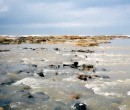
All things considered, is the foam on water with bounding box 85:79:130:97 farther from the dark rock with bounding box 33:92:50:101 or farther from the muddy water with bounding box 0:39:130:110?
the dark rock with bounding box 33:92:50:101

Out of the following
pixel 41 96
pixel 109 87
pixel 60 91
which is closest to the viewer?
pixel 41 96

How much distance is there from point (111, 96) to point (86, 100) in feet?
7.31

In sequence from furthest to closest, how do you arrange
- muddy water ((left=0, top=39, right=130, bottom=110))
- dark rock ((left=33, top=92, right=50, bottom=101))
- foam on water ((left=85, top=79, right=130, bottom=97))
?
foam on water ((left=85, top=79, right=130, bottom=97)), dark rock ((left=33, top=92, right=50, bottom=101)), muddy water ((left=0, top=39, right=130, bottom=110))

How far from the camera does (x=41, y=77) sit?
29031mm

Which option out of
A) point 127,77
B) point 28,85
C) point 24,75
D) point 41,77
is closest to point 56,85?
point 28,85

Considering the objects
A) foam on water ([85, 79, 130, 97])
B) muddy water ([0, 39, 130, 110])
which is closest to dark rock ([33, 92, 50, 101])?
muddy water ([0, 39, 130, 110])

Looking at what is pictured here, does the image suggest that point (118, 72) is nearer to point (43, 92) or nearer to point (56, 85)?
point (56, 85)

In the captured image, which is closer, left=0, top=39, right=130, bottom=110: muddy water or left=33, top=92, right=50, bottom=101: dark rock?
left=0, top=39, right=130, bottom=110: muddy water

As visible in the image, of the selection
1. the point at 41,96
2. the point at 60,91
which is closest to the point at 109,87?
the point at 60,91

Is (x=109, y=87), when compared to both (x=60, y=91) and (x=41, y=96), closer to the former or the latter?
(x=60, y=91)

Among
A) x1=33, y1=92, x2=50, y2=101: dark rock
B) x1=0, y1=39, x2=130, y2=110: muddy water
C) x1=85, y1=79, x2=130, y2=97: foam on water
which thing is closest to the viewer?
x1=0, y1=39, x2=130, y2=110: muddy water

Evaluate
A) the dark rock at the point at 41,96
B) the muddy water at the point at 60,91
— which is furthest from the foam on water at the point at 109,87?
the dark rock at the point at 41,96

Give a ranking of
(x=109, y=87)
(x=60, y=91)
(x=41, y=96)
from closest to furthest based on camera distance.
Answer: (x=41, y=96)
(x=60, y=91)
(x=109, y=87)

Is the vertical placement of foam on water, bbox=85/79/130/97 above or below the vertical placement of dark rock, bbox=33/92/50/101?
below
